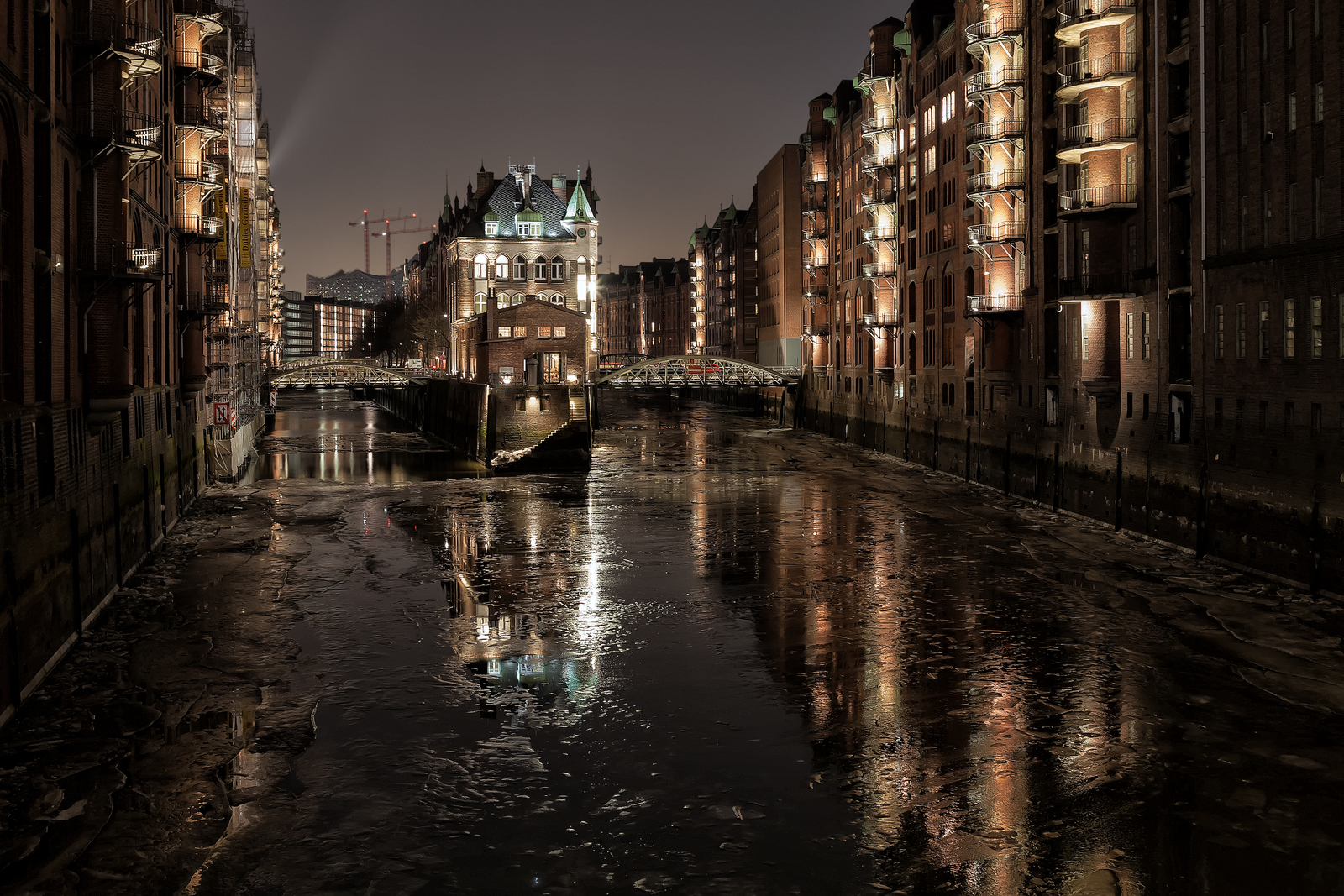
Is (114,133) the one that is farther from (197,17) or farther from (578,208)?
(578,208)

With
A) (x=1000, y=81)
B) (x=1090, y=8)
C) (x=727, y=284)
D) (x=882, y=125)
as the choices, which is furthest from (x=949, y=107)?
(x=727, y=284)

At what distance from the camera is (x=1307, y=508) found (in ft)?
102

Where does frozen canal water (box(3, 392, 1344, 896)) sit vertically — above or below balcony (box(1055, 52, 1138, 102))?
below

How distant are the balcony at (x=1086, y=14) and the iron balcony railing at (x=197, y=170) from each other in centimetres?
3169

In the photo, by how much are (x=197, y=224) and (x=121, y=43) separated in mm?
18184

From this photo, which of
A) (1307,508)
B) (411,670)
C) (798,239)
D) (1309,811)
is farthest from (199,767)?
(798,239)

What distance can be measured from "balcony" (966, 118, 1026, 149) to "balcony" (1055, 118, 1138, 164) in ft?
31.7

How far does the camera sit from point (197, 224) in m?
42.3

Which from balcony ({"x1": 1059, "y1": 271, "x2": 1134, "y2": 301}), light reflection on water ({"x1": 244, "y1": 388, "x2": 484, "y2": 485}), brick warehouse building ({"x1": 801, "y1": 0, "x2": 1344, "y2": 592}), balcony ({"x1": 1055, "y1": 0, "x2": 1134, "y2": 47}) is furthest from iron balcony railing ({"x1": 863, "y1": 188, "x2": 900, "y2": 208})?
balcony ({"x1": 1059, "y1": 271, "x2": 1134, "y2": 301})

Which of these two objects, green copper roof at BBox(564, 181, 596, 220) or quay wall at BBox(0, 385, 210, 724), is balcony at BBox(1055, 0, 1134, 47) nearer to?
quay wall at BBox(0, 385, 210, 724)

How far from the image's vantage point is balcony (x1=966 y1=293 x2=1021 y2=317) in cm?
5425

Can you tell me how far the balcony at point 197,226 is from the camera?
41.2 meters

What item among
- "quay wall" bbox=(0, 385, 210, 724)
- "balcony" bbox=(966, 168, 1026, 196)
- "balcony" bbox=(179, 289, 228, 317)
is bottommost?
"quay wall" bbox=(0, 385, 210, 724)

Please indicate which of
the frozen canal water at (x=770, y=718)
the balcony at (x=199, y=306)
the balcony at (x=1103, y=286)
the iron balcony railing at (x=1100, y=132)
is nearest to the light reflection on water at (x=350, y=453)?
the balcony at (x=199, y=306)
